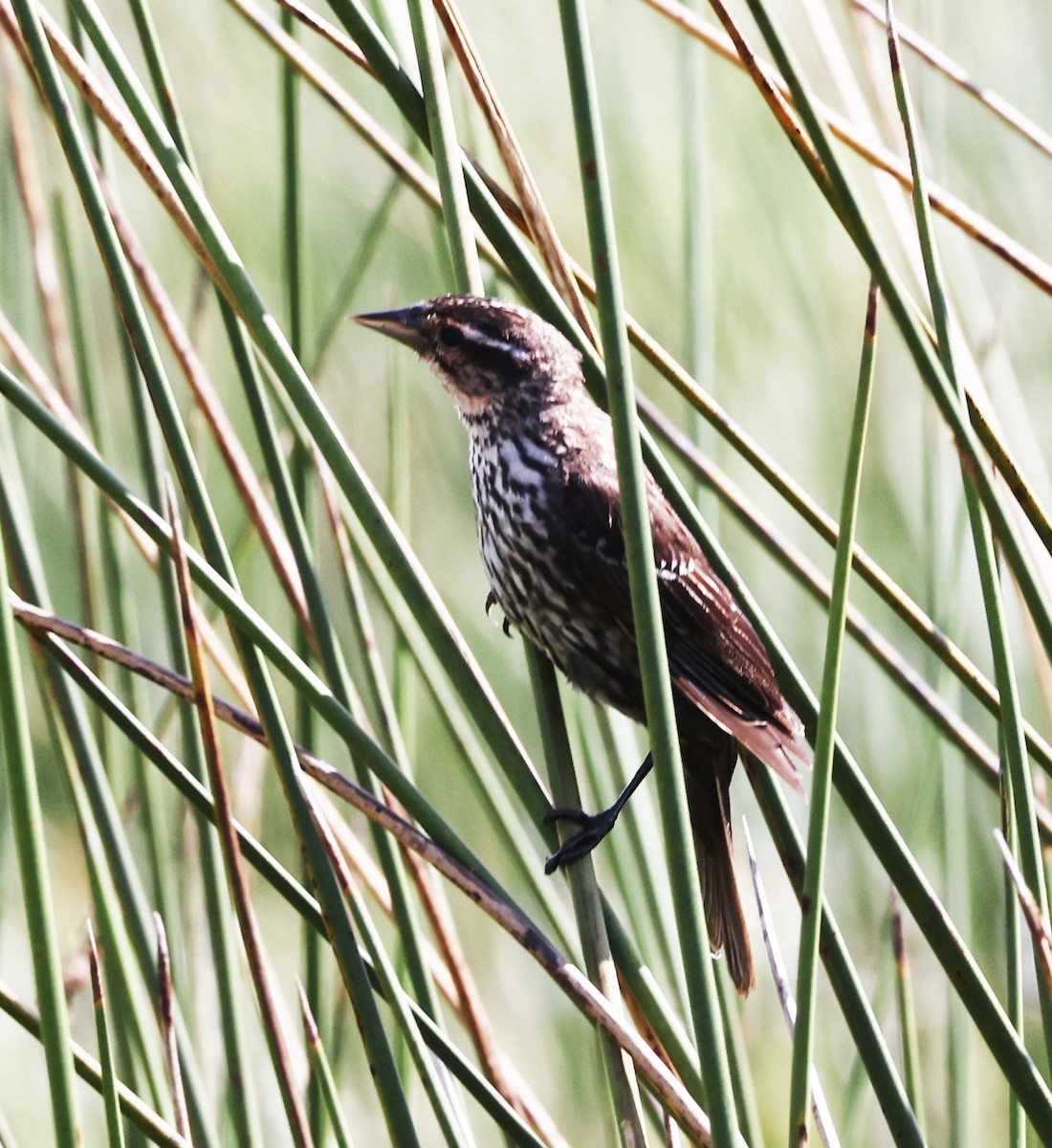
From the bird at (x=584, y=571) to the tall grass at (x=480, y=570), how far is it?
0.09 m

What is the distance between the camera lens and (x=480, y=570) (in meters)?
3.09

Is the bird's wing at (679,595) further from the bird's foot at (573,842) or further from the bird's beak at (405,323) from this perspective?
the bird's foot at (573,842)

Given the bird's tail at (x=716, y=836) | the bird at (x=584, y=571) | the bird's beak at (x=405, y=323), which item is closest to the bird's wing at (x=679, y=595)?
the bird at (x=584, y=571)

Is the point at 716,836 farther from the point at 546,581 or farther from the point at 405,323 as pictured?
the point at 405,323

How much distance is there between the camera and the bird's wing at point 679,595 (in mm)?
Answer: 1964

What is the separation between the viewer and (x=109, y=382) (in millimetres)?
2980

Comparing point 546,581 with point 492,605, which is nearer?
point 546,581

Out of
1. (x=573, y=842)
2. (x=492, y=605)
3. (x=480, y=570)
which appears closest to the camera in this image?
(x=573, y=842)

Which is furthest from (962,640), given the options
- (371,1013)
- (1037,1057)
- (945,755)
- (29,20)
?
(29,20)

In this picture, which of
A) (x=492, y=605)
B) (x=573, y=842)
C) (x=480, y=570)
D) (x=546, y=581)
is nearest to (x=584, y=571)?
(x=546, y=581)

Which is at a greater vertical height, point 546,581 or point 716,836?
point 546,581

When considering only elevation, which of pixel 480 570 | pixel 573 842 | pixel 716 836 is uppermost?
pixel 480 570

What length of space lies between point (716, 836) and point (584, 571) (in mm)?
428

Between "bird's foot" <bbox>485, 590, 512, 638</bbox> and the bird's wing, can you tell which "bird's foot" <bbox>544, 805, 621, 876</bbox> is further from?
"bird's foot" <bbox>485, 590, 512, 638</bbox>
